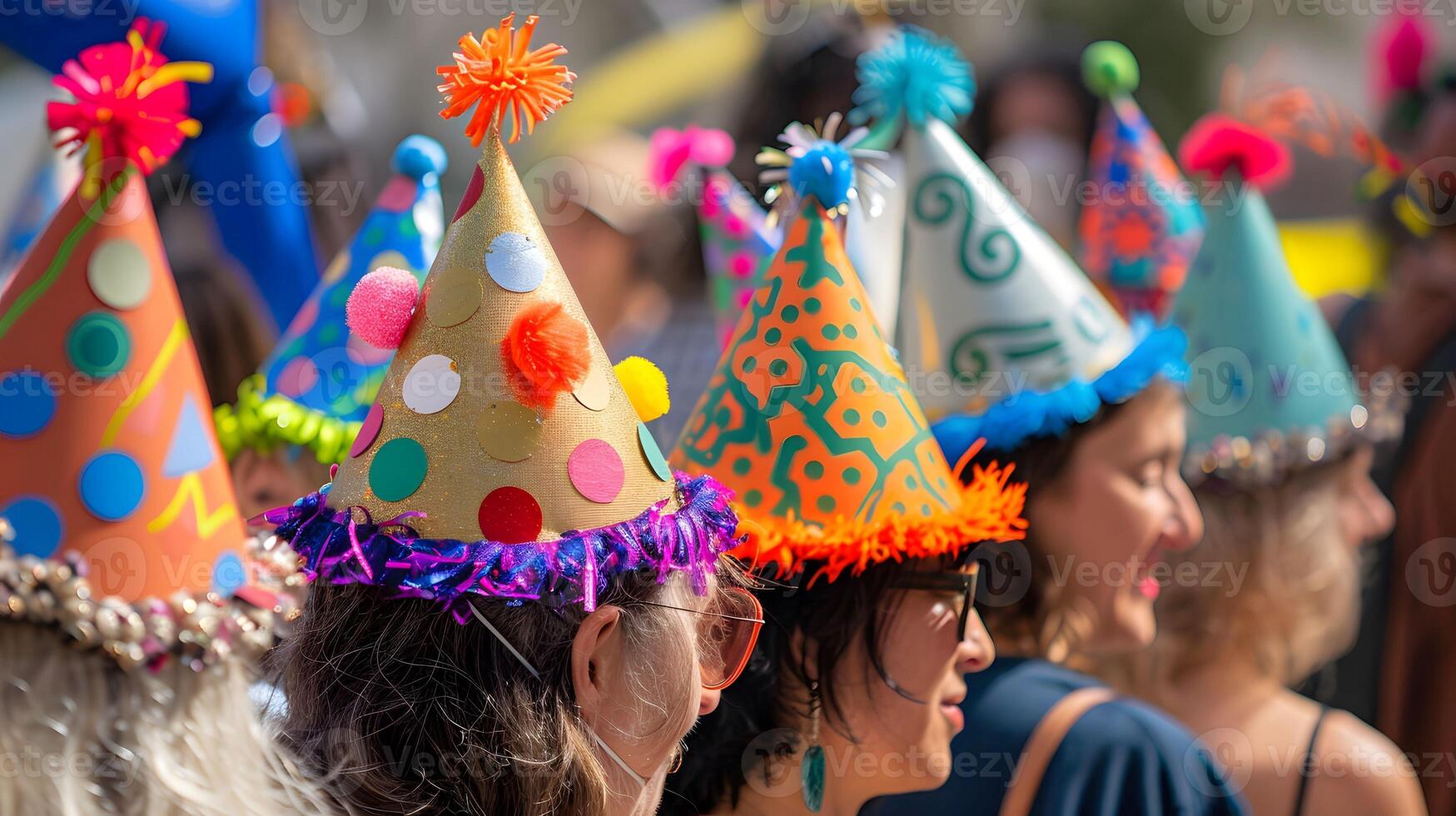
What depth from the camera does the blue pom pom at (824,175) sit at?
203 centimetres

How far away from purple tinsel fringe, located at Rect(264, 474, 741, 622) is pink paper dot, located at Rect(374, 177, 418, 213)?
3.96ft

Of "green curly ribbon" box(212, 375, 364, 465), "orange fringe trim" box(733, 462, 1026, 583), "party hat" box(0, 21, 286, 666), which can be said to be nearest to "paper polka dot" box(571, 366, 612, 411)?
"orange fringe trim" box(733, 462, 1026, 583)

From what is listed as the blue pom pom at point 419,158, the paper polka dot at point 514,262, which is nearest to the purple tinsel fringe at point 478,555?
the paper polka dot at point 514,262

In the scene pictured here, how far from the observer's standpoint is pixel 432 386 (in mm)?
1439

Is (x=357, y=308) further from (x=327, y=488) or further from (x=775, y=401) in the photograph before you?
(x=775, y=401)

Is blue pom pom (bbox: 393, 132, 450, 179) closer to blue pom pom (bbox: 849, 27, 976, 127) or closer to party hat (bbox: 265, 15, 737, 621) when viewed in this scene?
blue pom pom (bbox: 849, 27, 976, 127)

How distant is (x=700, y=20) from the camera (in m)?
9.17

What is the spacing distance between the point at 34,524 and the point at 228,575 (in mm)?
255

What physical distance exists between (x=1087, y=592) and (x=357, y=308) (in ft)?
5.21

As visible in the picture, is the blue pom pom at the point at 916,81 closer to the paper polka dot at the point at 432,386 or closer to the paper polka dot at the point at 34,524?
the paper polka dot at the point at 432,386

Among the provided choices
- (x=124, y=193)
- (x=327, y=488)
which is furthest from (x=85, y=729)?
(x=124, y=193)

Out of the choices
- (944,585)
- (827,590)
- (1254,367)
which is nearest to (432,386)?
(827,590)

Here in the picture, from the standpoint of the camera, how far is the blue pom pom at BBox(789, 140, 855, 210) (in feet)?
6.66

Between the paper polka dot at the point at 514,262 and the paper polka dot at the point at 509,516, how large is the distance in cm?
24
